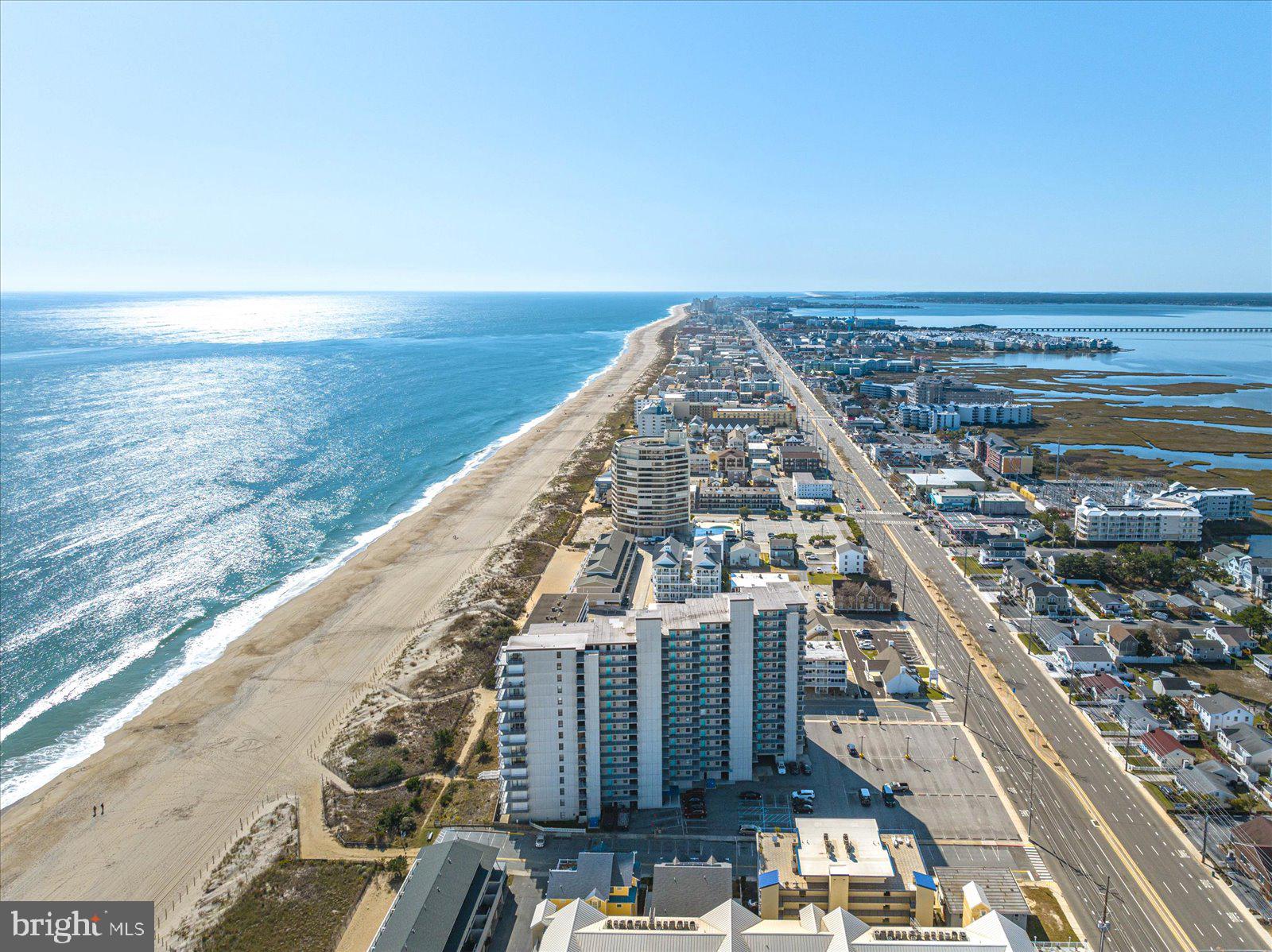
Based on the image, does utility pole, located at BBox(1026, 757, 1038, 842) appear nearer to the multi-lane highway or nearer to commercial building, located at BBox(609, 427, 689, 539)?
the multi-lane highway

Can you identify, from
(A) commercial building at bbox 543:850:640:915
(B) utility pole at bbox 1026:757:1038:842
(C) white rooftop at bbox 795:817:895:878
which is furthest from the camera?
(B) utility pole at bbox 1026:757:1038:842

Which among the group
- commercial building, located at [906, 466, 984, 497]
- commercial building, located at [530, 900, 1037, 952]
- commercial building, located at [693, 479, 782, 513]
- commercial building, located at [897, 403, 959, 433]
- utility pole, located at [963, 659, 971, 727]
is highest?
commercial building, located at [897, 403, 959, 433]

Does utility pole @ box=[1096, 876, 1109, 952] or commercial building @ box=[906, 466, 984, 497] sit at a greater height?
commercial building @ box=[906, 466, 984, 497]

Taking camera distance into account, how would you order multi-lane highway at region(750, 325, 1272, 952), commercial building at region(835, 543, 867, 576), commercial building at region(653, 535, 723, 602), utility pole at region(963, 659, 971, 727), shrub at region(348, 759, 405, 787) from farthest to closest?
commercial building at region(835, 543, 867, 576)
commercial building at region(653, 535, 723, 602)
utility pole at region(963, 659, 971, 727)
shrub at region(348, 759, 405, 787)
multi-lane highway at region(750, 325, 1272, 952)

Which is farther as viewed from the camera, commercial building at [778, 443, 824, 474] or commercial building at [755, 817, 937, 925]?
commercial building at [778, 443, 824, 474]

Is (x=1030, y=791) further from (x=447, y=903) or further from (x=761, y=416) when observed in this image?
(x=761, y=416)

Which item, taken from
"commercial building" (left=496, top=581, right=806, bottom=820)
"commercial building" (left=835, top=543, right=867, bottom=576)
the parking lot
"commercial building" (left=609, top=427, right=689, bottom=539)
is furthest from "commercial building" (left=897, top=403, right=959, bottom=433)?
"commercial building" (left=496, top=581, right=806, bottom=820)
